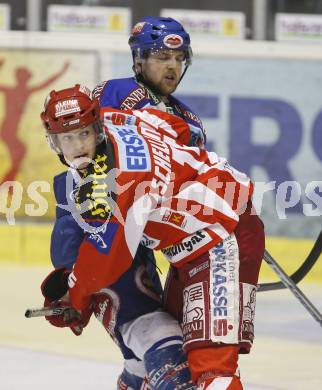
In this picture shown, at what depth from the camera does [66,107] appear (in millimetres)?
3162

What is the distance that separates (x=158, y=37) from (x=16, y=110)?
12.4 ft

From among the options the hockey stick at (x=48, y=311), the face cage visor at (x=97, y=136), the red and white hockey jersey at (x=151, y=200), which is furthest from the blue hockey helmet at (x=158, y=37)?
the hockey stick at (x=48, y=311)

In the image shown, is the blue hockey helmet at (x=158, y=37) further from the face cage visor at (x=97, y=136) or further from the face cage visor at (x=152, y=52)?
the face cage visor at (x=97, y=136)

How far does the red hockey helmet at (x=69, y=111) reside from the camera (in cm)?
314

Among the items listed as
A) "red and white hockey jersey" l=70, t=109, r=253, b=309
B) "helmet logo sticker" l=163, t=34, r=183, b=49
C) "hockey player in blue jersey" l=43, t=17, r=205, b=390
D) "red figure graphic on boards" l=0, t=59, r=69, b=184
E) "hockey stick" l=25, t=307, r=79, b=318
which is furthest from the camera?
"red figure graphic on boards" l=0, t=59, r=69, b=184

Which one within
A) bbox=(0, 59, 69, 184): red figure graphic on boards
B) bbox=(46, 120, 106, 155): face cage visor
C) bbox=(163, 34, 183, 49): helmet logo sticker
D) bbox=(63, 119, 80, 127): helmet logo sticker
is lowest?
bbox=(0, 59, 69, 184): red figure graphic on boards

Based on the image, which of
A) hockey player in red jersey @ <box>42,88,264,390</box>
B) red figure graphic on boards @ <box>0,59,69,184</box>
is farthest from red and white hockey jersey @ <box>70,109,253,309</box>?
red figure graphic on boards @ <box>0,59,69,184</box>

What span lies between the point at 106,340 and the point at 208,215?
86.5 inches

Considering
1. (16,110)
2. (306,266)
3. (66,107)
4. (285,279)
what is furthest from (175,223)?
(16,110)

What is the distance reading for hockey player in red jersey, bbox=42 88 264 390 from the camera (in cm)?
313

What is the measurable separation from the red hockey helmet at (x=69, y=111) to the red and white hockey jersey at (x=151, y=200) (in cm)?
10

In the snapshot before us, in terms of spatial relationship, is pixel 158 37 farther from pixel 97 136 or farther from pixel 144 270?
pixel 97 136

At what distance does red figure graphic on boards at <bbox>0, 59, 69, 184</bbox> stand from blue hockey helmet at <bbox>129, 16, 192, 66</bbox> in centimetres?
362

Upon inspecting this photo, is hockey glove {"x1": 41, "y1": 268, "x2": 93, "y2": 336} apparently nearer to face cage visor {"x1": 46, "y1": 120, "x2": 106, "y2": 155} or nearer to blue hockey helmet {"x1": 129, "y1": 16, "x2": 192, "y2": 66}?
face cage visor {"x1": 46, "y1": 120, "x2": 106, "y2": 155}
